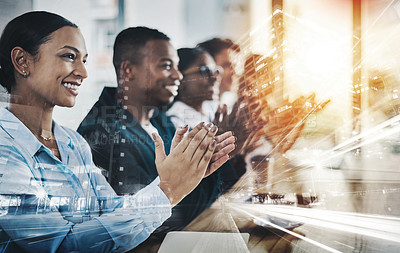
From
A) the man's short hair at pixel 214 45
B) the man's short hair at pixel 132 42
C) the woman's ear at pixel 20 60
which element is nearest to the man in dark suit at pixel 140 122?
the man's short hair at pixel 132 42

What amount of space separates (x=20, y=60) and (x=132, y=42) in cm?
55

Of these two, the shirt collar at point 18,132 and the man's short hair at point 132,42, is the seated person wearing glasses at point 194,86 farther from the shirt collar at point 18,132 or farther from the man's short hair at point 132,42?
the shirt collar at point 18,132

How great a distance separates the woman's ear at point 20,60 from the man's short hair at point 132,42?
430 millimetres

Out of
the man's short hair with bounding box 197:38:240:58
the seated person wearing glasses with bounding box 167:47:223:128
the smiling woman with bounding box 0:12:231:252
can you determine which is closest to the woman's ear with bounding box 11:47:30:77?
the smiling woman with bounding box 0:12:231:252

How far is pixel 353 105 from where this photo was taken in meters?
1.74

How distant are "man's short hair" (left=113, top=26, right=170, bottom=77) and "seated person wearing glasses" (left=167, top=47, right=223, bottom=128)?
169mm

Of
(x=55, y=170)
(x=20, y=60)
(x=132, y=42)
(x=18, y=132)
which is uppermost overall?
(x=132, y=42)

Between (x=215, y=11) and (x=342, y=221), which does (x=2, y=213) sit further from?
(x=342, y=221)

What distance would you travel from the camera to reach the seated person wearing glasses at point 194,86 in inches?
62.9

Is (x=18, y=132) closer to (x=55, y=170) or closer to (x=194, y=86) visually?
(x=55, y=170)

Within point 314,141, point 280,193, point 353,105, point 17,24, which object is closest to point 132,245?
point 280,193

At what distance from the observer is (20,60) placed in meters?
1.52
